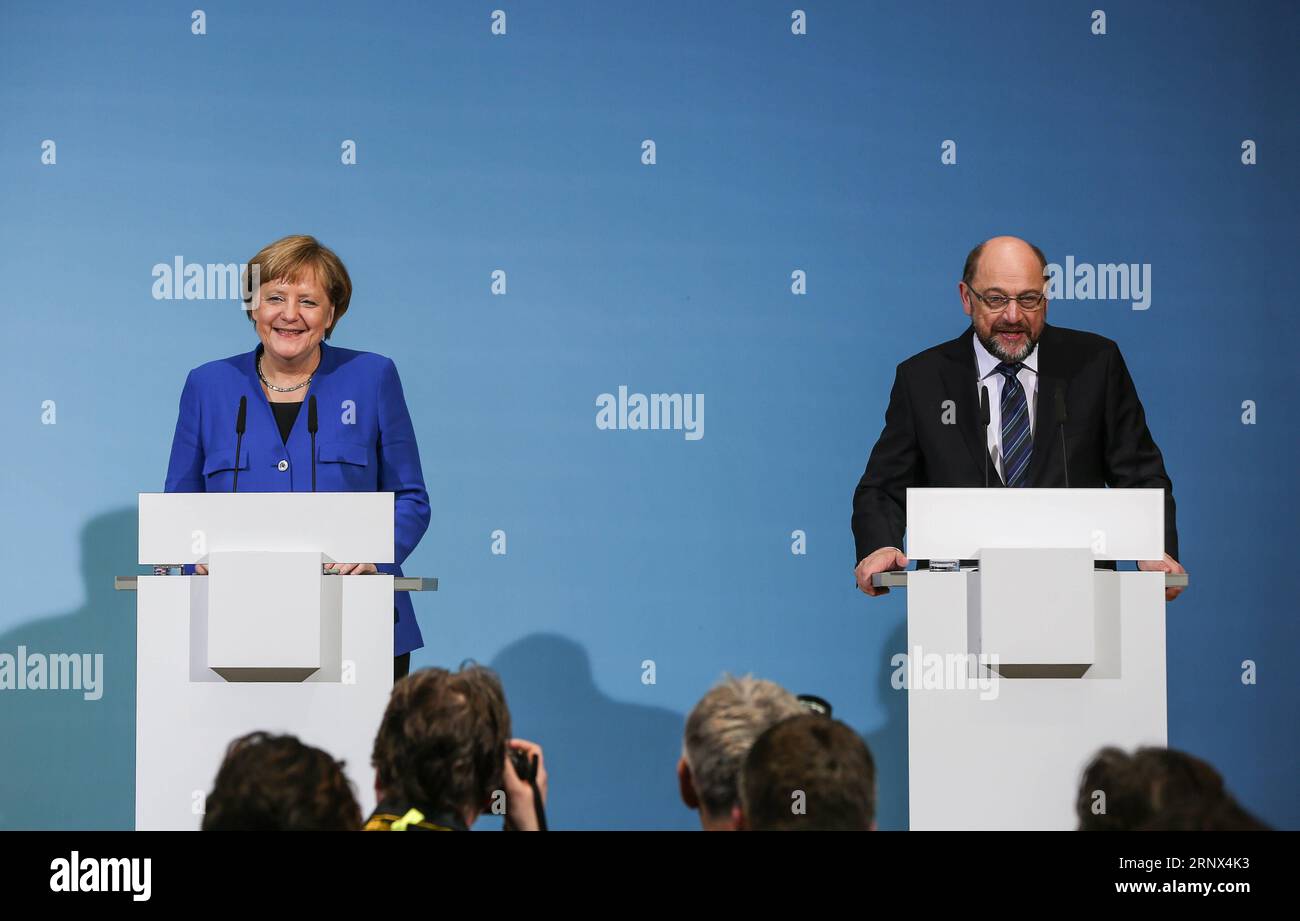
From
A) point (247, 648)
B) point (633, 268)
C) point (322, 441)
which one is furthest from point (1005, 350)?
point (247, 648)

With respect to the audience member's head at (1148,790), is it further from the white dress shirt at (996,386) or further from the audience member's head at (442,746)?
the white dress shirt at (996,386)

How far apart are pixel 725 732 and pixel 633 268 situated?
117 inches

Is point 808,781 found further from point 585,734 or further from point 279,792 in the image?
point 585,734

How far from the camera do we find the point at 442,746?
8.18 ft

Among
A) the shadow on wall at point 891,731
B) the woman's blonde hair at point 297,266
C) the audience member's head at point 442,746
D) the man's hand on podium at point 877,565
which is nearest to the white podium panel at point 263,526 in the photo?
the audience member's head at point 442,746

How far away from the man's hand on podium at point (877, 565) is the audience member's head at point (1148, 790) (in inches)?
54.2

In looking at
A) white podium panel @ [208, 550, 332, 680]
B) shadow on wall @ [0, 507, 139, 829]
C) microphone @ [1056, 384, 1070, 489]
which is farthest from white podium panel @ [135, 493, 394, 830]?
shadow on wall @ [0, 507, 139, 829]

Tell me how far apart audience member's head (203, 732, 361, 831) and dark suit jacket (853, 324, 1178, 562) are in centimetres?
193

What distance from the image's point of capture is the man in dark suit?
3875mm

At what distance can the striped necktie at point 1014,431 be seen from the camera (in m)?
3.88

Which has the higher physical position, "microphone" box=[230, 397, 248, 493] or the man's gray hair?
"microphone" box=[230, 397, 248, 493]

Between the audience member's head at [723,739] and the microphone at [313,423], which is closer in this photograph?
the audience member's head at [723,739]

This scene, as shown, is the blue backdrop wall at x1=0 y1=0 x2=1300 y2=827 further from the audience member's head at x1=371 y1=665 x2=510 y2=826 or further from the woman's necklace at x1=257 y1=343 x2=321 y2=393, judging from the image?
the audience member's head at x1=371 y1=665 x2=510 y2=826
